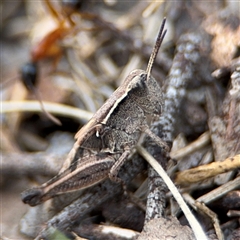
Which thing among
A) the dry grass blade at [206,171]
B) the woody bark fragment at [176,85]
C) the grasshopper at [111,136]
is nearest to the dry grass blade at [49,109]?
the grasshopper at [111,136]

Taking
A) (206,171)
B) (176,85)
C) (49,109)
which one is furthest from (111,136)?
(49,109)

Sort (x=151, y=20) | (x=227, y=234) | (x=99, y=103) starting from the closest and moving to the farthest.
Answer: (x=227, y=234) → (x=99, y=103) → (x=151, y=20)

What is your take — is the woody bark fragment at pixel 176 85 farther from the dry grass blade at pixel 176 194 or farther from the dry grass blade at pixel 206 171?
the dry grass blade at pixel 206 171

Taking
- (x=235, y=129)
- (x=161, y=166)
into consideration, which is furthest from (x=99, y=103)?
(x=235, y=129)

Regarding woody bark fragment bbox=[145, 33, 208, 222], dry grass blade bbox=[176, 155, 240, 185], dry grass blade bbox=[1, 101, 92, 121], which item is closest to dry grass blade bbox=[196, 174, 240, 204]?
dry grass blade bbox=[176, 155, 240, 185]

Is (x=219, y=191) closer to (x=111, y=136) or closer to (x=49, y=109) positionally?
(x=111, y=136)

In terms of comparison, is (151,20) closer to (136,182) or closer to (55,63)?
(55,63)

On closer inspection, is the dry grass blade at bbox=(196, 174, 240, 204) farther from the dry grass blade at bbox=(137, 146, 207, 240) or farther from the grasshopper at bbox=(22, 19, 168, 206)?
the grasshopper at bbox=(22, 19, 168, 206)
